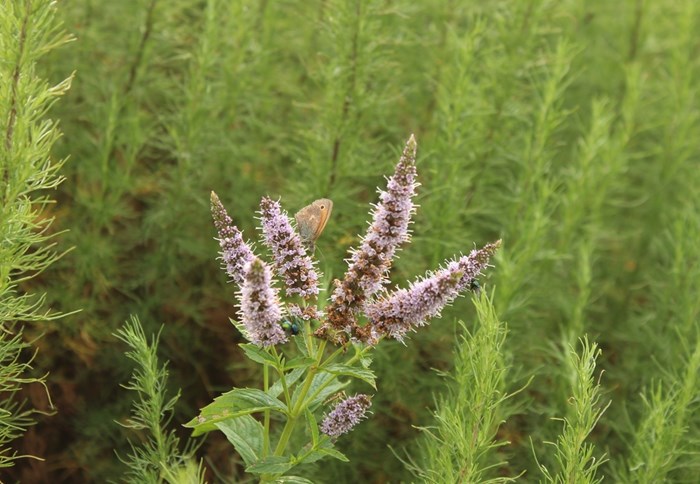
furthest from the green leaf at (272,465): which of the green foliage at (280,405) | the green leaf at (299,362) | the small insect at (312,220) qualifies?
the small insect at (312,220)

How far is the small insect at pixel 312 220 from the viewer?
178 centimetres

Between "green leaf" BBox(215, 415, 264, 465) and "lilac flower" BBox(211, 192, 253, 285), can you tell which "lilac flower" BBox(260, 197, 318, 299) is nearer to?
"lilac flower" BBox(211, 192, 253, 285)

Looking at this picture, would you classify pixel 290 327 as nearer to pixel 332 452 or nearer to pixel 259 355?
pixel 259 355

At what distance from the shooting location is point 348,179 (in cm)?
335

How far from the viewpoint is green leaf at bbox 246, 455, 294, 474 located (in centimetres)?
174

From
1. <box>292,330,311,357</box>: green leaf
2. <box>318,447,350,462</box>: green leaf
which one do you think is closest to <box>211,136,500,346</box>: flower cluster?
<box>292,330,311,357</box>: green leaf

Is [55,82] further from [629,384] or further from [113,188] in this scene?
[629,384]

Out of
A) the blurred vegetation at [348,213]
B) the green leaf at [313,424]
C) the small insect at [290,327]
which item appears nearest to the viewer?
the small insect at [290,327]

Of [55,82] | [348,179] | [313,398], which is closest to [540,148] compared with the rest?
[348,179]

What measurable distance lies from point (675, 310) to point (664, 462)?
3.42ft

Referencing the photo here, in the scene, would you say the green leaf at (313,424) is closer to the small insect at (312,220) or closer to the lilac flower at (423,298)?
the lilac flower at (423,298)

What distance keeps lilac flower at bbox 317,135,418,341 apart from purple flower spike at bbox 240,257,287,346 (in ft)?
0.46

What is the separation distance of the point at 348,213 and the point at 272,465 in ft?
4.70

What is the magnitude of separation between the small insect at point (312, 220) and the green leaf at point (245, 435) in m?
0.44
